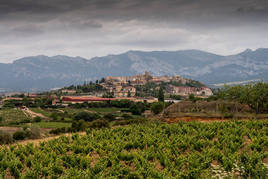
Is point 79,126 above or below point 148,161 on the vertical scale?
below

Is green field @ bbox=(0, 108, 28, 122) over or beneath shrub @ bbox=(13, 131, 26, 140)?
beneath

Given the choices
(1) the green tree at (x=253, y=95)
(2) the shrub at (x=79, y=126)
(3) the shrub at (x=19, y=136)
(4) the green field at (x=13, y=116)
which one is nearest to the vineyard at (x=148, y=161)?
(3) the shrub at (x=19, y=136)

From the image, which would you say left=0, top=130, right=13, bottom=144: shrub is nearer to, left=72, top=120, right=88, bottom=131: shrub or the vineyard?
left=72, top=120, right=88, bottom=131: shrub

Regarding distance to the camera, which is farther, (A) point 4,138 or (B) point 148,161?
(A) point 4,138

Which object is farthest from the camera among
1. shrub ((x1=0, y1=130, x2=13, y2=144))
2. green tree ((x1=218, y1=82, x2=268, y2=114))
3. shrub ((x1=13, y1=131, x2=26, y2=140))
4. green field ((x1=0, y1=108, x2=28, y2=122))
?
green field ((x1=0, y1=108, x2=28, y2=122))

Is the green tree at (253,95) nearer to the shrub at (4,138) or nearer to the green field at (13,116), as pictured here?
the shrub at (4,138)

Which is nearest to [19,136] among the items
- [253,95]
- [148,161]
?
[148,161]

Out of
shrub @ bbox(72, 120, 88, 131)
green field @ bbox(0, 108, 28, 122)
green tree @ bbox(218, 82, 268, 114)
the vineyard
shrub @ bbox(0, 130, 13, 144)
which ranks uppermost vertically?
green tree @ bbox(218, 82, 268, 114)

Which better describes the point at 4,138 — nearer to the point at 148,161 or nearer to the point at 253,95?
the point at 148,161

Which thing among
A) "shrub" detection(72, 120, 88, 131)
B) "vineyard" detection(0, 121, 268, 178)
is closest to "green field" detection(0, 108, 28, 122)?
"shrub" detection(72, 120, 88, 131)

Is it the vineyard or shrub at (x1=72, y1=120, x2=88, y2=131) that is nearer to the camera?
the vineyard

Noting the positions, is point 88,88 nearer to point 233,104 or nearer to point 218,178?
point 233,104

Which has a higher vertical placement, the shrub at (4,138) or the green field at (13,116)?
the shrub at (4,138)

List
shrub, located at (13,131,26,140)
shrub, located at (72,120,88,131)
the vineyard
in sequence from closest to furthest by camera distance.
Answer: the vineyard → shrub, located at (13,131,26,140) → shrub, located at (72,120,88,131)
